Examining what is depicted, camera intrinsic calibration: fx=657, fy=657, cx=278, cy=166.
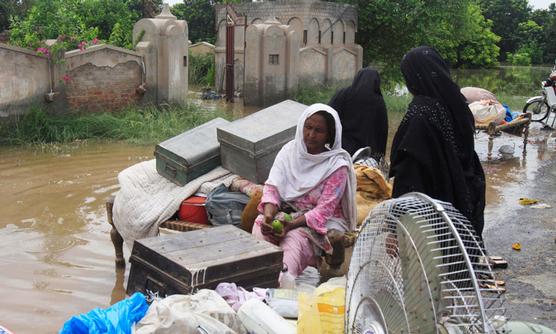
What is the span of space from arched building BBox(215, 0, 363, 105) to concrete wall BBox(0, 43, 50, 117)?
20.1ft

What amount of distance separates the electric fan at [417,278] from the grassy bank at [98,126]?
9094 millimetres

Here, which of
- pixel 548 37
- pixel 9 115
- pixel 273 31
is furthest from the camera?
pixel 548 37

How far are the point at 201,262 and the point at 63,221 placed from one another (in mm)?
3801

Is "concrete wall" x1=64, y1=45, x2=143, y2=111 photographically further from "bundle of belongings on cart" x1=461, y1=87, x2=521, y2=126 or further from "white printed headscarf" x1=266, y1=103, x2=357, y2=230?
"white printed headscarf" x1=266, y1=103, x2=357, y2=230

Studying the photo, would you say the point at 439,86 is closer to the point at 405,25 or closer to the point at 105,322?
the point at 105,322

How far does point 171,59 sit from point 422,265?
38.7 feet

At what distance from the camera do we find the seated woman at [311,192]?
440 centimetres

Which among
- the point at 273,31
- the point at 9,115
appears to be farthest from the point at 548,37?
the point at 9,115

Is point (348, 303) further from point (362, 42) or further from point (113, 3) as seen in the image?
point (113, 3)

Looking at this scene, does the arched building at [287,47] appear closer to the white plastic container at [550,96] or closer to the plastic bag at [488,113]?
the white plastic container at [550,96]

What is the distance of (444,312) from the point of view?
203 centimetres

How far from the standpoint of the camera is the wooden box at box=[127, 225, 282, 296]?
144 inches

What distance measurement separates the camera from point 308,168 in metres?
4.52

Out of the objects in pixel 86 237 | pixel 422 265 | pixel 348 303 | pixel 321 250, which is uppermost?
pixel 422 265
